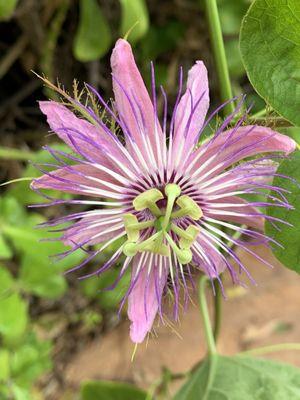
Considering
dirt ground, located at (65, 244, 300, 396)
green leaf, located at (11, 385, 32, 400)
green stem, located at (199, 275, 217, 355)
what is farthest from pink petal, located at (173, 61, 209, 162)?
dirt ground, located at (65, 244, 300, 396)

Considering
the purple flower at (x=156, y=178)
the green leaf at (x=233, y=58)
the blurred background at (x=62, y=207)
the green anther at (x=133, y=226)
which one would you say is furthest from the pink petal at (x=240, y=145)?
the green leaf at (x=233, y=58)

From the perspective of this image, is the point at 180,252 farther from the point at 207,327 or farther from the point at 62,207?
the point at 62,207

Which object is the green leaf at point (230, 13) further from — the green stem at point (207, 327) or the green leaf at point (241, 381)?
the green leaf at point (241, 381)

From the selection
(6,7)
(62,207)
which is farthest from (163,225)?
(62,207)

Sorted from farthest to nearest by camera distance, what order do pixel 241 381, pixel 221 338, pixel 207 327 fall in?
pixel 221 338
pixel 207 327
pixel 241 381

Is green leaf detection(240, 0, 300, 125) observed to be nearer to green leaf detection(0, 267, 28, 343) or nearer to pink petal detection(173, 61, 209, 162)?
pink petal detection(173, 61, 209, 162)

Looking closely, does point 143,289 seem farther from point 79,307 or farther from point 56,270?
point 79,307

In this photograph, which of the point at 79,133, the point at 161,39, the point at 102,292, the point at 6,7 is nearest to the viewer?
the point at 79,133
